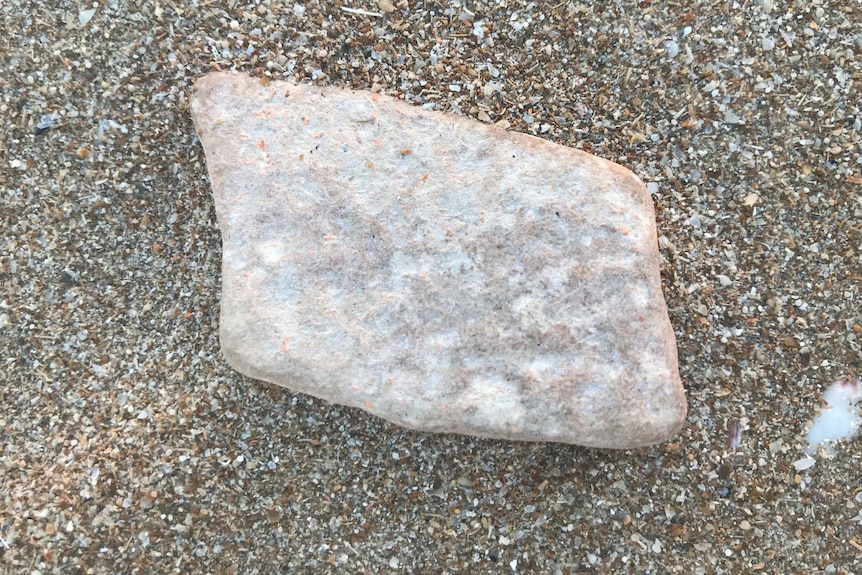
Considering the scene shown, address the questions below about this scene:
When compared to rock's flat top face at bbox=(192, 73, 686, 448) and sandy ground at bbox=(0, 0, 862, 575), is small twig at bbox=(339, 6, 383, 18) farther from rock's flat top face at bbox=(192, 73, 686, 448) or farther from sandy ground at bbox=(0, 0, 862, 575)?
rock's flat top face at bbox=(192, 73, 686, 448)

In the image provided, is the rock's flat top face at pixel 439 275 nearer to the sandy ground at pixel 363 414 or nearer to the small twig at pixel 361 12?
the sandy ground at pixel 363 414

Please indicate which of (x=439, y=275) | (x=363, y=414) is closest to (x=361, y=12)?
(x=439, y=275)

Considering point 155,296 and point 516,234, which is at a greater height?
point 516,234

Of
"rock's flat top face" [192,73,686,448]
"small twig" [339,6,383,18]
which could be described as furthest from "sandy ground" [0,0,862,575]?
"rock's flat top face" [192,73,686,448]

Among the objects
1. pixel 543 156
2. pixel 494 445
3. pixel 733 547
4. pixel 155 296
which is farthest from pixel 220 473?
pixel 733 547

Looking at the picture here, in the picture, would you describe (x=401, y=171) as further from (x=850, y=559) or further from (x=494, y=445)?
(x=850, y=559)
